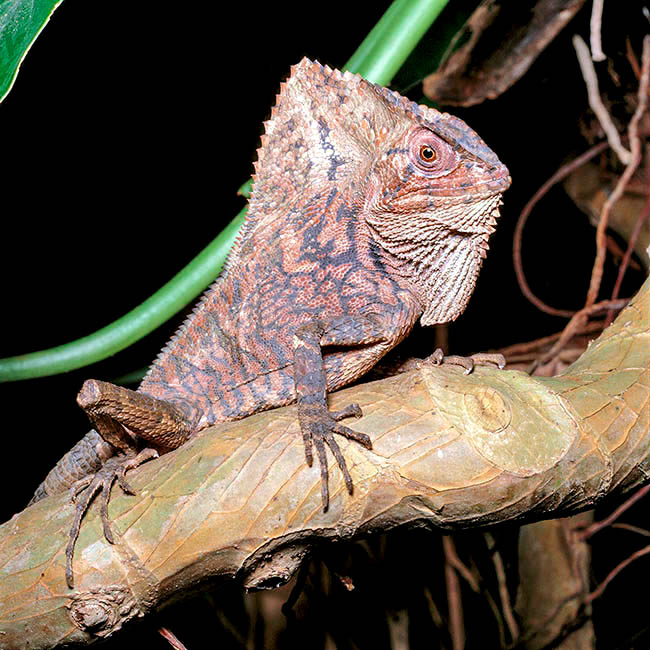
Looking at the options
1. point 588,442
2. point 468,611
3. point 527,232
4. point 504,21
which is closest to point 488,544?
point 468,611

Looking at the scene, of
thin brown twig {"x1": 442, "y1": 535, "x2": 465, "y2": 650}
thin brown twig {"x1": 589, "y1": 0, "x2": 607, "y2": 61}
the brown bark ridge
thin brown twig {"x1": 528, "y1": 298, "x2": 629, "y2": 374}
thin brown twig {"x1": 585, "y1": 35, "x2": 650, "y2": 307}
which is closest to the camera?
the brown bark ridge

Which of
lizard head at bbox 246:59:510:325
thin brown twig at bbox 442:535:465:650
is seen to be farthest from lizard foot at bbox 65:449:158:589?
thin brown twig at bbox 442:535:465:650

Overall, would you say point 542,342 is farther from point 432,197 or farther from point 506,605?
point 432,197

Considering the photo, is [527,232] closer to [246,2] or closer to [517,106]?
[517,106]

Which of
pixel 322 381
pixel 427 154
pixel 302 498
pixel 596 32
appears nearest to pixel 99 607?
pixel 302 498

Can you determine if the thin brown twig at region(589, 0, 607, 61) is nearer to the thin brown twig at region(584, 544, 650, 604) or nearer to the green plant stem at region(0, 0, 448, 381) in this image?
the green plant stem at region(0, 0, 448, 381)

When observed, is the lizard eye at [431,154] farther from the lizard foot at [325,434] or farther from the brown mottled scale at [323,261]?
the lizard foot at [325,434]

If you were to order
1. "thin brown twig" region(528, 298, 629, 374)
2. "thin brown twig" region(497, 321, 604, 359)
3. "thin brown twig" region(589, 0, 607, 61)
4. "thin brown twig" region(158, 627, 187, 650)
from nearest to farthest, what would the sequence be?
"thin brown twig" region(158, 627, 187, 650), "thin brown twig" region(589, 0, 607, 61), "thin brown twig" region(528, 298, 629, 374), "thin brown twig" region(497, 321, 604, 359)
